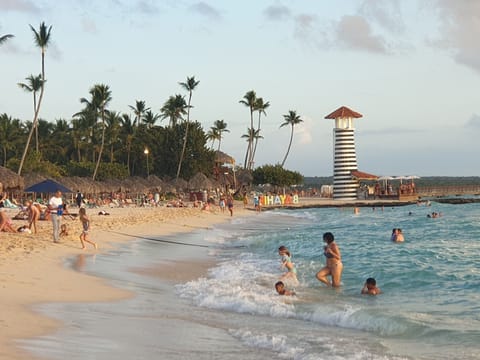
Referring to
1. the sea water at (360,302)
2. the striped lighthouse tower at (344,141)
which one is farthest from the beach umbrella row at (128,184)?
the sea water at (360,302)

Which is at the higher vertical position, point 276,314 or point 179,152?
point 179,152

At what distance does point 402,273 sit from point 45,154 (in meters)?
55.9

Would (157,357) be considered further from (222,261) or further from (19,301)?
(222,261)

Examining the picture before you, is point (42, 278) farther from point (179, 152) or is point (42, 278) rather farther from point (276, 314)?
point (179, 152)

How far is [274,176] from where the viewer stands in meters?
70.8

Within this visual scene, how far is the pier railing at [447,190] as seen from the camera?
77.5 meters

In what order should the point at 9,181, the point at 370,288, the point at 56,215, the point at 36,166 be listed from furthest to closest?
the point at 36,166, the point at 9,181, the point at 56,215, the point at 370,288

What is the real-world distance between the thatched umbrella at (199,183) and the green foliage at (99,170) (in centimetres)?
648

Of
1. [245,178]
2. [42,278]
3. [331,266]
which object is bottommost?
[42,278]

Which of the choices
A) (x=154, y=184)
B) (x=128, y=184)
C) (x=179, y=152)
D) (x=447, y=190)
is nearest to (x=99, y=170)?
(x=154, y=184)

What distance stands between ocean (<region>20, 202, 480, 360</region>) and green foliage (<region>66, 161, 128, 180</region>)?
1596 inches

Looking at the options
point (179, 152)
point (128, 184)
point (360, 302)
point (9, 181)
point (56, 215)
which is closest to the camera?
point (360, 302)

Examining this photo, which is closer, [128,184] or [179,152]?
[128,184]

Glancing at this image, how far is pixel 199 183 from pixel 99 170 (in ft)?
29.1
